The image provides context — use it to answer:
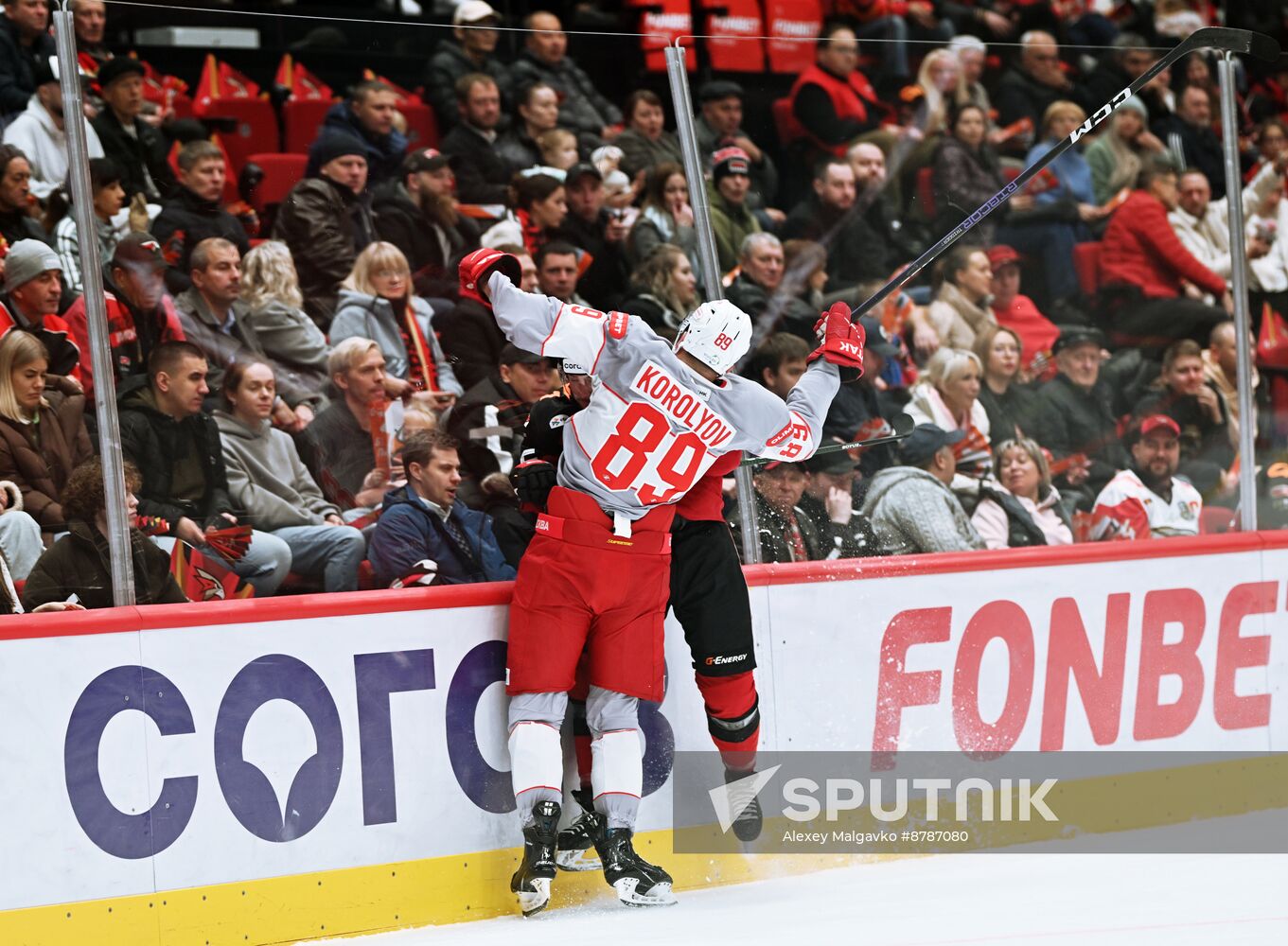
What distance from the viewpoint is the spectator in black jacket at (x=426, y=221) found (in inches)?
164

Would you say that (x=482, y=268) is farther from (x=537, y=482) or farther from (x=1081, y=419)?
(x=1081, y=419)

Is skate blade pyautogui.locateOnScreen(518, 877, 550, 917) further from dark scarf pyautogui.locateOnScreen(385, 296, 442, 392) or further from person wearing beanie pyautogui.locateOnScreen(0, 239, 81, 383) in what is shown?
person wearing beanie pyautogui.locateOnScreen(0, 239, 81, 383)

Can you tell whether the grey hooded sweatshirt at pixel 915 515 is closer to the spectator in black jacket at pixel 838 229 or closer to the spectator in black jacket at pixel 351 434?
the spectator in black jacket at pixel 838 229

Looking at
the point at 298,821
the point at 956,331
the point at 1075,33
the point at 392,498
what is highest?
the point at 1075,33

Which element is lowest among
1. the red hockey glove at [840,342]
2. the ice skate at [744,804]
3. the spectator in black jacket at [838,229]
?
the ice skate at [744,804]

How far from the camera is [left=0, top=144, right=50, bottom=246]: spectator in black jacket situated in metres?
3.67

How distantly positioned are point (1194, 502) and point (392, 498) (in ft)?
8.32

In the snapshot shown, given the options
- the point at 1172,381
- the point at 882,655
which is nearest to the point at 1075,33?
→ the point at 1172,381

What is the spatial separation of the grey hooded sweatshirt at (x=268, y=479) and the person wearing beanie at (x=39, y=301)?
1.27 feet

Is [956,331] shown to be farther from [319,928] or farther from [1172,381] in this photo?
[319,928]

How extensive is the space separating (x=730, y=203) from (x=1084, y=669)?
172 centimetres

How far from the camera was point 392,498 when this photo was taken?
12.8ft

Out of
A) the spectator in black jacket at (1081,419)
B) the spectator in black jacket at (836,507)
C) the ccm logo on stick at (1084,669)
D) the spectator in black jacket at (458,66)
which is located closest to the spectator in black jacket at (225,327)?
the spectator in black jacket at (458,66)

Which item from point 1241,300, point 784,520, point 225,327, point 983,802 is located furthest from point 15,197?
point 1241,300
